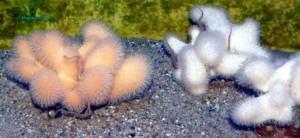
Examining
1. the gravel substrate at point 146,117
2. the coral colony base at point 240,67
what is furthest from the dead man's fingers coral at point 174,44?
the gravel substrate at point 146,117

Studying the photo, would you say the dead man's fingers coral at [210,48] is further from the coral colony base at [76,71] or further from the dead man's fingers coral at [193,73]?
the coral colony base at [76,71]

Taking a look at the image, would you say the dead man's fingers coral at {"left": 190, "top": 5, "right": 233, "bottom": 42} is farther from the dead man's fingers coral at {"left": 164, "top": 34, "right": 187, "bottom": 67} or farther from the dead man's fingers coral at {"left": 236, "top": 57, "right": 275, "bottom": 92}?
the dead man's fingers coral at {"left": 236, "top": 57, "right": 275, "bottom": 92}

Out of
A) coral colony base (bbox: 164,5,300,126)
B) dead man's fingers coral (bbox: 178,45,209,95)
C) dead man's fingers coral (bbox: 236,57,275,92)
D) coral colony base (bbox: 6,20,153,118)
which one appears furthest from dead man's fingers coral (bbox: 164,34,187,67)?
dead man's fingers coral (bbox: 236,57,275,92)

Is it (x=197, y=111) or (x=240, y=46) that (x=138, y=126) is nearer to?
(x=197, y=111)

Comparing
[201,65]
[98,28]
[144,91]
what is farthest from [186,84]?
[98,28]

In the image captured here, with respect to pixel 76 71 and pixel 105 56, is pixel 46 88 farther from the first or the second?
pixel 105 56
